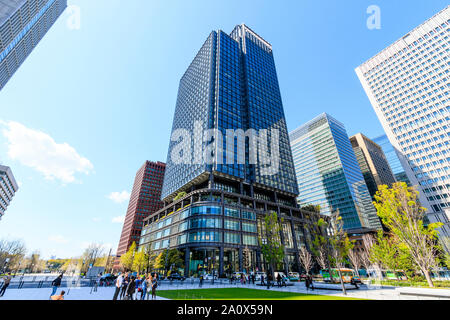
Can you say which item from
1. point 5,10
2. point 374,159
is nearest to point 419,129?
point 374,159

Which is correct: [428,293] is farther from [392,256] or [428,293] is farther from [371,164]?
[371,164]

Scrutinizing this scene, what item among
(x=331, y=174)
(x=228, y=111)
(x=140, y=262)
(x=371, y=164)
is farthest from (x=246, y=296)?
(x=371, y=164)

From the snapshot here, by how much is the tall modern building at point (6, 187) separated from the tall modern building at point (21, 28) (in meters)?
56.0

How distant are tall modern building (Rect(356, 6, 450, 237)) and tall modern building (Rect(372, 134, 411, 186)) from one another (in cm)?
5120

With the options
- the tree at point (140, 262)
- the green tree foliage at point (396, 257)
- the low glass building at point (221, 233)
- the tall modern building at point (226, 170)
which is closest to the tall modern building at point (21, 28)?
the tall modern building at point (226, 170)

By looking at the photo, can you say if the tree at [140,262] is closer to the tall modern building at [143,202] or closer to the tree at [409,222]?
the tree at [409,222]

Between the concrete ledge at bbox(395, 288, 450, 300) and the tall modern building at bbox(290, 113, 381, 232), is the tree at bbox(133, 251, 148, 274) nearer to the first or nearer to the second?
the concrete ledge at bbox(395, 288, 450, 300)

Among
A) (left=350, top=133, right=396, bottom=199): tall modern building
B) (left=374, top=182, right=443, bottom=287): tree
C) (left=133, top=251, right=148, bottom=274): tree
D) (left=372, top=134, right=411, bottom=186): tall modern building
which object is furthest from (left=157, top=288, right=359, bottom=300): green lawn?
(left=350, top=133, right=396, bottom=199): tall modern building

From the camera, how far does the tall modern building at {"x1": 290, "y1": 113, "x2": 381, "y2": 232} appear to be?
356 feet

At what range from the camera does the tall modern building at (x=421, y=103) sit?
246ft

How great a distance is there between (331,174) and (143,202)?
12588 centimetres

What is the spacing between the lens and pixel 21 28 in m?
71.1
